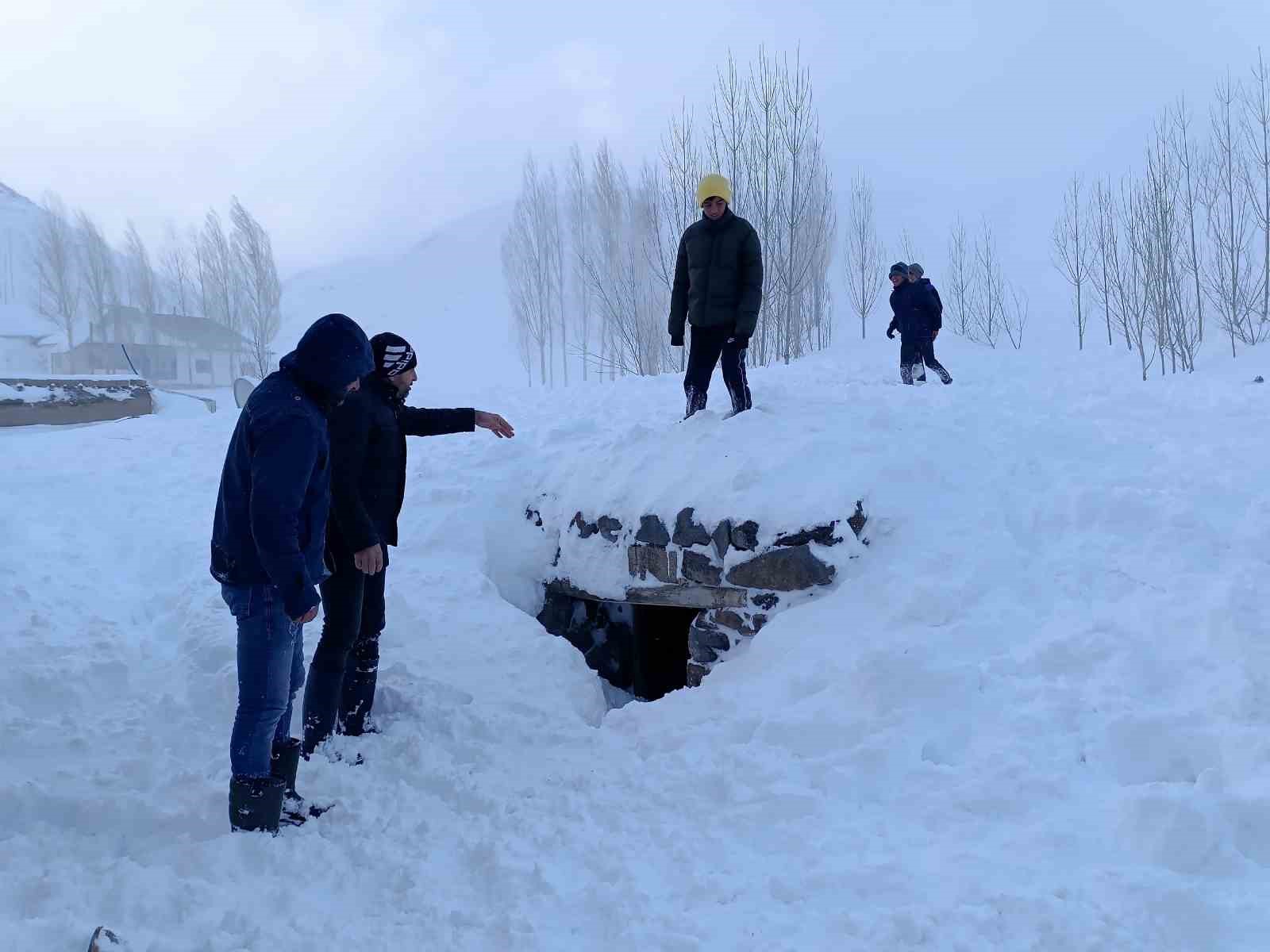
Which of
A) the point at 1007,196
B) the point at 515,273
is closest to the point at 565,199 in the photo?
the point at 515,273

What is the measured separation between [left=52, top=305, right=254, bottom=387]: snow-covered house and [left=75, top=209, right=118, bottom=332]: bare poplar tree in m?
0.99

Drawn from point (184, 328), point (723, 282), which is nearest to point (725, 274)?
point (723, 282)

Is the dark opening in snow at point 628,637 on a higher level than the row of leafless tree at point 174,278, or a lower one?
lower

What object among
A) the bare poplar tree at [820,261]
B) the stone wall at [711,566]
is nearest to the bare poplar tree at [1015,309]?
the bare poplar tree at [820,261]

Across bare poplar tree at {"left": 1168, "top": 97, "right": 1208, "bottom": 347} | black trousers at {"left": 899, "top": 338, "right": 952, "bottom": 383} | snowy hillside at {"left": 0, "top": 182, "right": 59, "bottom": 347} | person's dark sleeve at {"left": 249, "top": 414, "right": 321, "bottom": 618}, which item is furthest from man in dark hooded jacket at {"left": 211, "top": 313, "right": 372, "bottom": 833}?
snowy hillside at {"left": 0, "top": 182, "right": 59, "bottom": 347}

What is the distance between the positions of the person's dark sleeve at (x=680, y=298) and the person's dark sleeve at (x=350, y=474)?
10.3 ft

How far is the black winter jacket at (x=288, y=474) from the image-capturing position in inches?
98.3

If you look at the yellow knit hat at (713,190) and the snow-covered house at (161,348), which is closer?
the yellow knit hat at (713,190)

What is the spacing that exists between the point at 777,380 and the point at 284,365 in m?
9.11

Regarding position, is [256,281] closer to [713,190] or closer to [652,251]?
[652,251]

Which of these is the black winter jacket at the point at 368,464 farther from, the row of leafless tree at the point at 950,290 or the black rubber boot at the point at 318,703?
the row of leafless tree at the point at 950,290

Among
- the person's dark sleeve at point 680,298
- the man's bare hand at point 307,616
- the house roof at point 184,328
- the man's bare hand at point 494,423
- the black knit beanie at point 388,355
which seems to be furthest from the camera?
the house roof at point 184,328

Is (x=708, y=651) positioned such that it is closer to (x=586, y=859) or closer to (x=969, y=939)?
(x=586, y=859)

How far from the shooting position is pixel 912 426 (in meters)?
5.50
